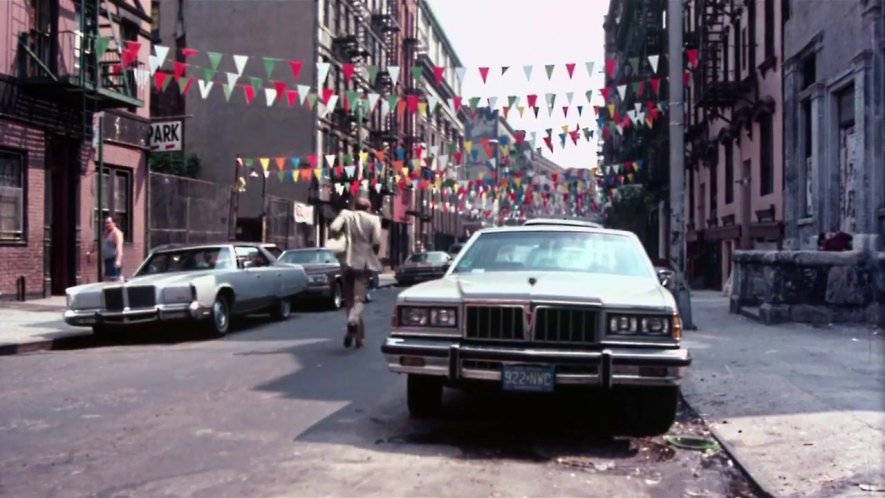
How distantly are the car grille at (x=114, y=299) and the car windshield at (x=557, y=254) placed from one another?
240 inches

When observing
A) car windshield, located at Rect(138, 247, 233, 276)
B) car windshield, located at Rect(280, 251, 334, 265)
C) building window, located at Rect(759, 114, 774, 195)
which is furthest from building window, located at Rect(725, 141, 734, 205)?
car windshield, located at Rect(138, 247, 233, 276)

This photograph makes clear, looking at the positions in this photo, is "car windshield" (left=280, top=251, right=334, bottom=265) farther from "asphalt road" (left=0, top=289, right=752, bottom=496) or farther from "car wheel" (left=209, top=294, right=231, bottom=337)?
"asphalt road" (left=0, top=289, right=752, bottom=496)

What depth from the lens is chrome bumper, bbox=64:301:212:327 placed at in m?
11.2

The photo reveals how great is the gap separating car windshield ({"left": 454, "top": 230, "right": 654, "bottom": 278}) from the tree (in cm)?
2905

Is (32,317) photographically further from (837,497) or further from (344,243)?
(837,497)

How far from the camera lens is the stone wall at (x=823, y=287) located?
1252cm

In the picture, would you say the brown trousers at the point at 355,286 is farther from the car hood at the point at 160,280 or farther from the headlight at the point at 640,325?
the headlight at the point at 640,325

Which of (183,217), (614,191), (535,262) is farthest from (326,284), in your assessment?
(614,191)

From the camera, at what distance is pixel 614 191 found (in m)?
42.1

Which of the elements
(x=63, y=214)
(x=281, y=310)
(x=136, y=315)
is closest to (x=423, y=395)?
(x=136, y=315)

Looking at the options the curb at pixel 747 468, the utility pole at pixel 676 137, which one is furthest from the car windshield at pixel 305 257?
the curb at pixel 747 468

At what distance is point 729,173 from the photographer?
26.0 meters

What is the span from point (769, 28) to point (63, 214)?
18132 millimetres

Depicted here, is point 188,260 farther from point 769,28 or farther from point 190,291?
point 769,28
